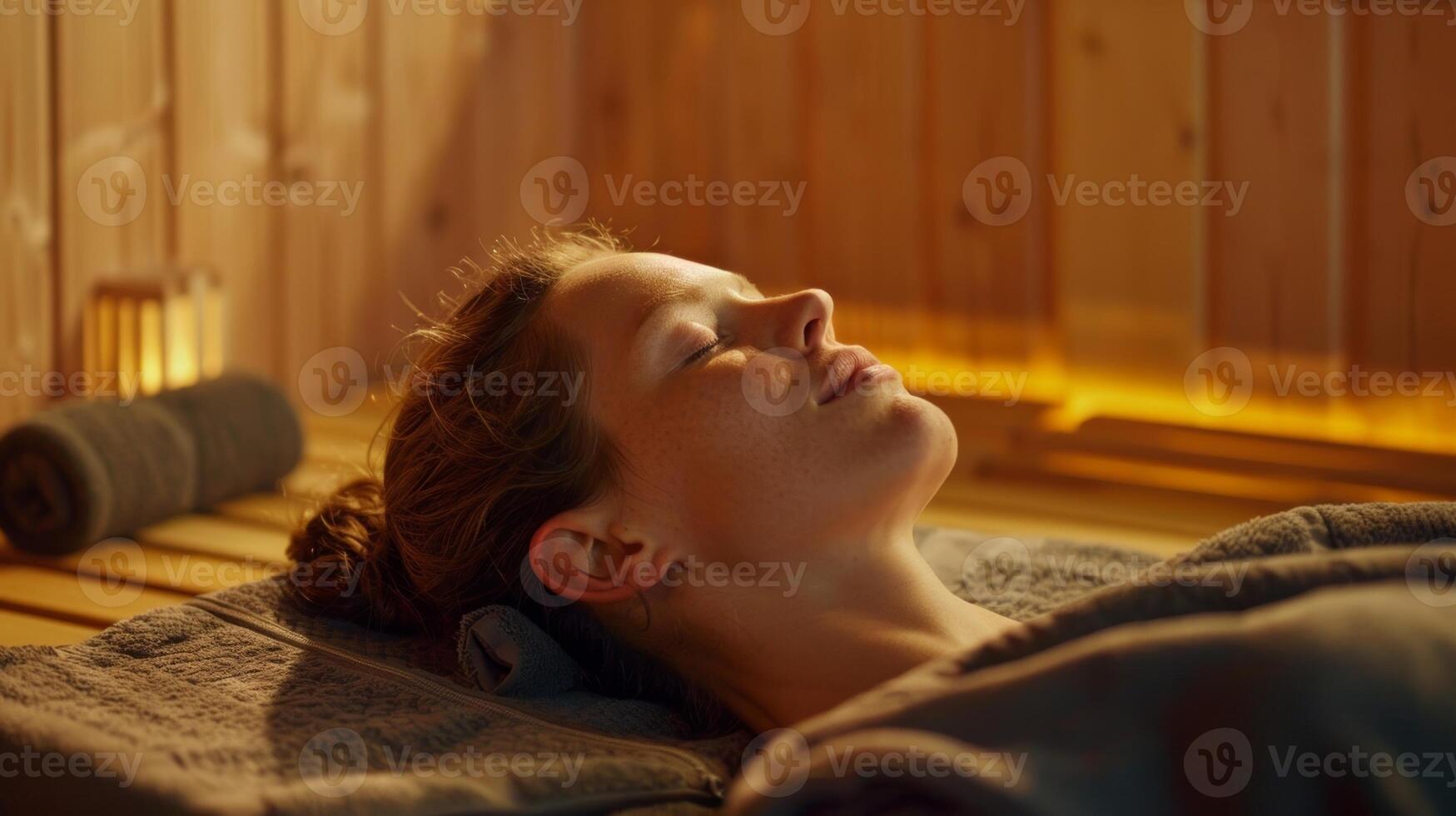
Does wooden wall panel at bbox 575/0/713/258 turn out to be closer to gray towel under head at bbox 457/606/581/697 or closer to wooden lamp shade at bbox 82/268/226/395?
wooden lamp shade at bbox 82/268/226/395

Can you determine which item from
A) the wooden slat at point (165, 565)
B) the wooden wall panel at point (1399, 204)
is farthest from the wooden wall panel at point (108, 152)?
the wooden wall panel at point (1399, 204)

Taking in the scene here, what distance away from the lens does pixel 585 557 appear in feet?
4.00

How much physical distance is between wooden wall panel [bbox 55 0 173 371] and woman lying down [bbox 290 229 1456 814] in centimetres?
110

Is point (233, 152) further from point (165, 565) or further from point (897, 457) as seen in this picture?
point (897, 457)

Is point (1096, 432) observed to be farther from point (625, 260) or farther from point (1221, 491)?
point (625, 260)

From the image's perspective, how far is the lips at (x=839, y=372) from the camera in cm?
121

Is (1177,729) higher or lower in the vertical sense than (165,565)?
higher

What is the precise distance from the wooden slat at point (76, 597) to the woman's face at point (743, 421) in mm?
656

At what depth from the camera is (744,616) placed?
1.19 meters

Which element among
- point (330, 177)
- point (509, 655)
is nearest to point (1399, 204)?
point (509, 655)

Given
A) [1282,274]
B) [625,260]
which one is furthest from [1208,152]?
[625,260]

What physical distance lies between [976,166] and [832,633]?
1.94 meters

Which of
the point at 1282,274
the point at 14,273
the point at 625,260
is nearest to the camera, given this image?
the point at 625,260

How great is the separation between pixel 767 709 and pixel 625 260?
430 millimetres
